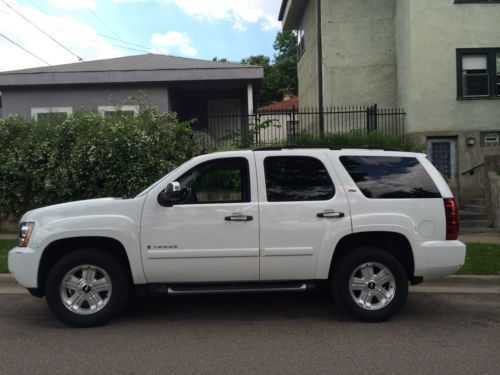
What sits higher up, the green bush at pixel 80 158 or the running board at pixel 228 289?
the green bush at pixel 80 158

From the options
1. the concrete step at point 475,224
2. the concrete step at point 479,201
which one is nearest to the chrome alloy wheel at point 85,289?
the concrete step at point 475,224

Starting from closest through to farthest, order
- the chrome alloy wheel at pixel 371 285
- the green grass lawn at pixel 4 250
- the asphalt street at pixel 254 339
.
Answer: the asphalt street at pixel 254 339, the chrome alloy wheel at pixel 371 285, the green grass lawn at pixel 4 250

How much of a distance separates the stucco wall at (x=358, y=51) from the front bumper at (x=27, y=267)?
13317 millimetres

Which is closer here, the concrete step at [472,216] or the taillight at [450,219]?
the taillight at [450,219]

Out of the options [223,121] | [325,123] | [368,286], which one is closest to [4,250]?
[368,286]

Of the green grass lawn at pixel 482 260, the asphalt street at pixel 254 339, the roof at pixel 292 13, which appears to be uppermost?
the roof at pixel 292 13

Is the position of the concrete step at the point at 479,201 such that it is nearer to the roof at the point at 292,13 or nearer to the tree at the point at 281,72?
the roof at the point at 292,13

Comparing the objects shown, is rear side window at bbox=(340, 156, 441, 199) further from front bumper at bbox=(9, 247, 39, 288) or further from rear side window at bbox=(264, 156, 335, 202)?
front bumper at bbox=(9, 247, 39, 288)

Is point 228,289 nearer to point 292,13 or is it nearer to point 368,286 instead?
point 368,286

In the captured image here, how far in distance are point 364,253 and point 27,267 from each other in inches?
145

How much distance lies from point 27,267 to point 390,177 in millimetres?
4150

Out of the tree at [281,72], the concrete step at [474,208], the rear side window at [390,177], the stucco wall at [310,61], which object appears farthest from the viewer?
the tree at [281,72]

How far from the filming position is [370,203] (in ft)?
18.9

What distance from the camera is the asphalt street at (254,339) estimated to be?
4480 mm
